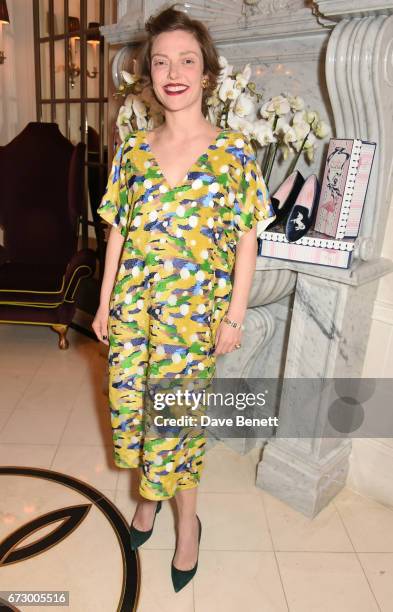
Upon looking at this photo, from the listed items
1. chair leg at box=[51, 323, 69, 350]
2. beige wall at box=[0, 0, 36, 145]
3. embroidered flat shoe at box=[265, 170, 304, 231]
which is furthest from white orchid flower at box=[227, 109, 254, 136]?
beige wall at box=[0, 0, 36, 145]

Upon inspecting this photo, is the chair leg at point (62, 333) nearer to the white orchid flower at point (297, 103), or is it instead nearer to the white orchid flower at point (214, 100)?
the white orchid flower at point (214, 100)

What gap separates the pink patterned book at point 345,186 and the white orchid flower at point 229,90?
378mm

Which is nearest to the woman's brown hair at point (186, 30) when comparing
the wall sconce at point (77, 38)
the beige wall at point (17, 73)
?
the wall sconce at point (77, 38)

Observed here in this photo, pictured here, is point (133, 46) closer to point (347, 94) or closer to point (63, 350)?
point (347, 94)

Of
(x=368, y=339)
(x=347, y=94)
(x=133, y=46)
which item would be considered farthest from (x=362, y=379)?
(x=133, y=46)

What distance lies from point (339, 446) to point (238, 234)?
104 cm

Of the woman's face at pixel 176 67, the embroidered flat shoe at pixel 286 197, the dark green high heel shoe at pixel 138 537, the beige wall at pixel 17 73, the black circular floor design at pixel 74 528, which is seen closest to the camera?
the woman's face at pixel 176 67

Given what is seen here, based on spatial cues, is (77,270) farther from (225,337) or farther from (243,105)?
(225,337)

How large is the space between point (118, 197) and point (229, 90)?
0.60 metres

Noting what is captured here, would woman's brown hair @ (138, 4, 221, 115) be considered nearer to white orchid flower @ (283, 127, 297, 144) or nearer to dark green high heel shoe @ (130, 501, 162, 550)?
white orchid flower @ (283, 127, 297, 144)

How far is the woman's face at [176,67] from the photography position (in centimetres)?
128

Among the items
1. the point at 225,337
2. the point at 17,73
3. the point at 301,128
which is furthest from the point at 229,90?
the point at 17,73

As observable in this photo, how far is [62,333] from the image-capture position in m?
3.18

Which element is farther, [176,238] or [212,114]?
[212,114]
